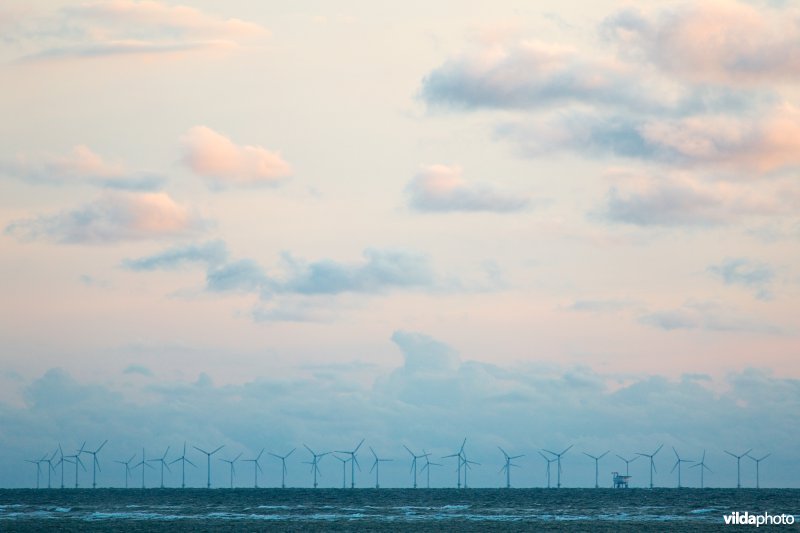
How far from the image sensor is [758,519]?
16188 cm

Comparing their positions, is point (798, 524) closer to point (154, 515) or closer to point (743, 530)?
point (743, 530)

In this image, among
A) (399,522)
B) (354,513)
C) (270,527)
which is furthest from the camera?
(354,513)

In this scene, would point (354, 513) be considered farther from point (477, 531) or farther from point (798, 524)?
point (798, 524)

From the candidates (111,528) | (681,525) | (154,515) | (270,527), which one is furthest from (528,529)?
(154,515)

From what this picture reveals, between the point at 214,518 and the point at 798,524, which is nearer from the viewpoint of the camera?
the point at 798,524

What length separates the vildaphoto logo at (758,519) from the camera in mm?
150125

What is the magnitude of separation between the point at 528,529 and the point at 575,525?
471 inches

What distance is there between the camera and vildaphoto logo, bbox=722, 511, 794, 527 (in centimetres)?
15012

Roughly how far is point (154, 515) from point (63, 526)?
3897 centimetres

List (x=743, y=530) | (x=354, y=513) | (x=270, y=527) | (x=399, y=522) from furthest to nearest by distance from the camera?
(x=354, y=513)
(x=399, y=522)
(x=270, y=527)
(x=743, y=530)

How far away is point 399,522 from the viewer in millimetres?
165625

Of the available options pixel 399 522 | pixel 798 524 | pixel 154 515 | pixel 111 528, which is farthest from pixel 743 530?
pixel 154 515

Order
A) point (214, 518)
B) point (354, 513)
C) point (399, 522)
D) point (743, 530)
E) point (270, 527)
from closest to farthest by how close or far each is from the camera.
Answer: point (743, 530), point (270, 527), point (399, 522), point (214, 518), point (354, 513)

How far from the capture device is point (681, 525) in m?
155
